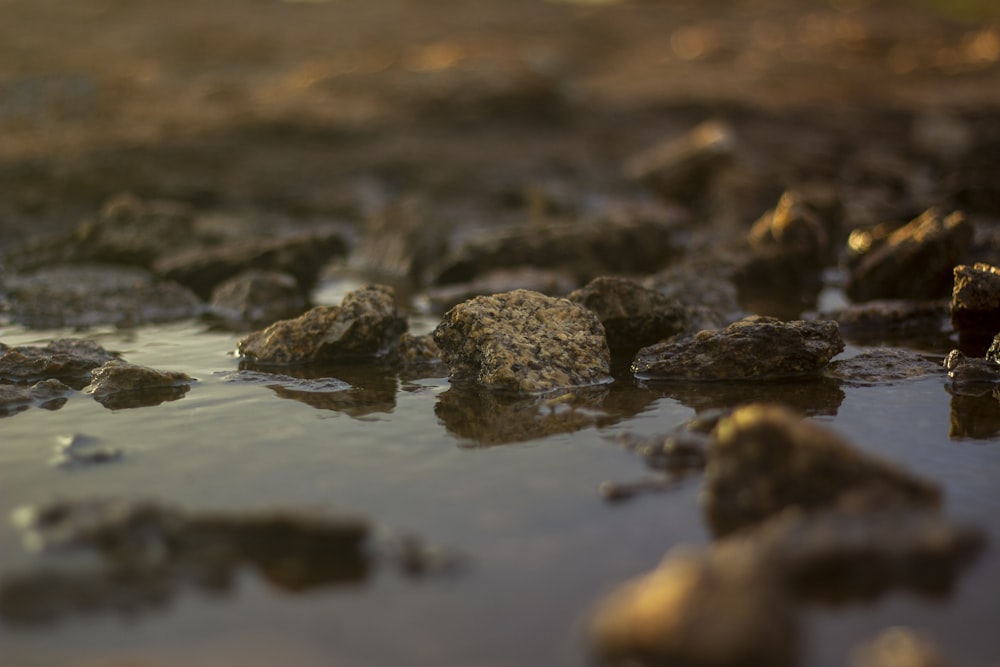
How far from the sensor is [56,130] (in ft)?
50.1

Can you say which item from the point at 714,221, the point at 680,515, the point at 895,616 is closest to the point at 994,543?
the point at 895,616

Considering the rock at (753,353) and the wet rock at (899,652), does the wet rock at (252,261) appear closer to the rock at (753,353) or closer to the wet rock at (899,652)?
the rock at (753,353)

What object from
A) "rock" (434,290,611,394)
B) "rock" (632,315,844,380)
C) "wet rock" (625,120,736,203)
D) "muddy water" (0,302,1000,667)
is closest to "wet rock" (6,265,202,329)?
"muddy water" (0,302,1000,667)

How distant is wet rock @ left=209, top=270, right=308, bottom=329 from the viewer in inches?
321

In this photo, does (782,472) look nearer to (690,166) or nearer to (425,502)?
(425,502)

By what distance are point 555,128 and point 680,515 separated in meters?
13.3

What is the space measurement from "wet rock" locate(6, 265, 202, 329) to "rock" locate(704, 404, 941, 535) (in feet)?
17.8

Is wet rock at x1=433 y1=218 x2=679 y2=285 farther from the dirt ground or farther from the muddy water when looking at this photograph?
the muddy water

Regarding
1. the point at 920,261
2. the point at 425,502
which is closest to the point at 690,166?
the point at 920,261

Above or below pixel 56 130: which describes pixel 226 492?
below

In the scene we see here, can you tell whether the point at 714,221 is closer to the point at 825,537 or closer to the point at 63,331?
the point at 63,331

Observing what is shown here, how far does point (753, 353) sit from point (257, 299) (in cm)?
428

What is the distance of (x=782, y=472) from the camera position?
3551mm

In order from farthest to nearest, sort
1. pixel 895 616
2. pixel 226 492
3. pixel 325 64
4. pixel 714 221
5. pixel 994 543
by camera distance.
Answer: pixel 325 64, pixel 714 221, pixel 226 492, pixel 994 543, pixel 895 616
